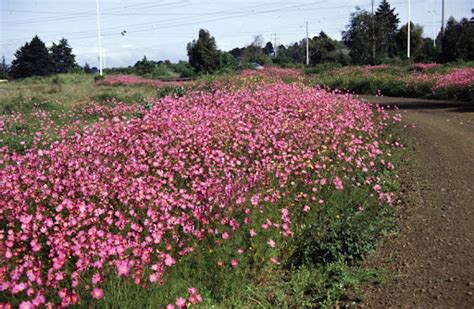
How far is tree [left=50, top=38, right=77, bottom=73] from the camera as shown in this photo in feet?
244

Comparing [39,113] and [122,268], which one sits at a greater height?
[39,113]

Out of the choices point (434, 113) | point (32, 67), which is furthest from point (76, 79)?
point (434, 113)

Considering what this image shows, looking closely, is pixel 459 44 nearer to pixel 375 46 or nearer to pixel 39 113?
pixel 375 46

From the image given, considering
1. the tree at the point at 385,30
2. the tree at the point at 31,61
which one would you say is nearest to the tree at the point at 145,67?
the tree at the point at 31,61

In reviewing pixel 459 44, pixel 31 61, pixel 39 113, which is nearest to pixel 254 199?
pixel 39 113

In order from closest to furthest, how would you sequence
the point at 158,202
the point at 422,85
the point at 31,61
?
the point at 158,202, the point at 422,85, the point at 31,61

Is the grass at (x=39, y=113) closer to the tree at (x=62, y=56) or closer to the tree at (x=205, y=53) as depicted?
the tree at (x=205, y=53)

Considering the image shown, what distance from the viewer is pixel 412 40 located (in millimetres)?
61969

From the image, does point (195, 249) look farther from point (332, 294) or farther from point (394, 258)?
point (394, 258)

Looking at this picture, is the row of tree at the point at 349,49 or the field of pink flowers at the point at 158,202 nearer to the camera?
the field of pink flowers at the point at 158,202

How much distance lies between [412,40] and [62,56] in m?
49.7

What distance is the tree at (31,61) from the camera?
66.4m

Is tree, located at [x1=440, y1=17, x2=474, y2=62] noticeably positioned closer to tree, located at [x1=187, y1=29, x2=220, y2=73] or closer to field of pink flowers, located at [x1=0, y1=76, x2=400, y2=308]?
tree, located at [x1=187, y1=29, x2=220, y2=73]

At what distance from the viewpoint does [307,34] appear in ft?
229
